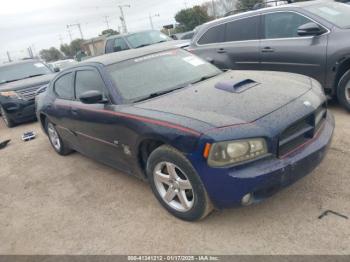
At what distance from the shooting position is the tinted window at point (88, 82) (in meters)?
4.24

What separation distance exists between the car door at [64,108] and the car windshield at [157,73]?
108 centimetres

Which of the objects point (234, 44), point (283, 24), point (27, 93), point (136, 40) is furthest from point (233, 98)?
point (136, 40)

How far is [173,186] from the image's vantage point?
3395mm

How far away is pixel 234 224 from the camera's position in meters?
3.30

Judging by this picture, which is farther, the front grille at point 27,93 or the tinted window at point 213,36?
the front grille at point 27,93

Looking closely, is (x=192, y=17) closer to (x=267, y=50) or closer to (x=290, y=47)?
(x=267, y=50)

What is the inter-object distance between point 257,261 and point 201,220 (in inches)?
29.0

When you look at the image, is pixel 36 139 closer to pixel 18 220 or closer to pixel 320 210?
pixel 18 220

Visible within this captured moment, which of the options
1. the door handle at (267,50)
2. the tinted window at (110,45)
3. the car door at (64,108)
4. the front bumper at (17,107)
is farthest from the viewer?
the tinted window at (110,45)

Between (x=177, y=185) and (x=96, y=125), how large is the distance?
1414 mm

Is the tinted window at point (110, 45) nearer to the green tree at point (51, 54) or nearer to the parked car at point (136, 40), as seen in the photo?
the parked car at point (136, 40)

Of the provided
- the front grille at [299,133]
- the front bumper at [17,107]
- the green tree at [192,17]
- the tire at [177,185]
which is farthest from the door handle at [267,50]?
the green tree at [192,17]

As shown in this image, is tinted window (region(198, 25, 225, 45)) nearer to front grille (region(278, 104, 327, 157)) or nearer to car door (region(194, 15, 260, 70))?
car door (region(194, 15, 260, 70))

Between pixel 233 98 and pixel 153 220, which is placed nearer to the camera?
pixel 233 98
